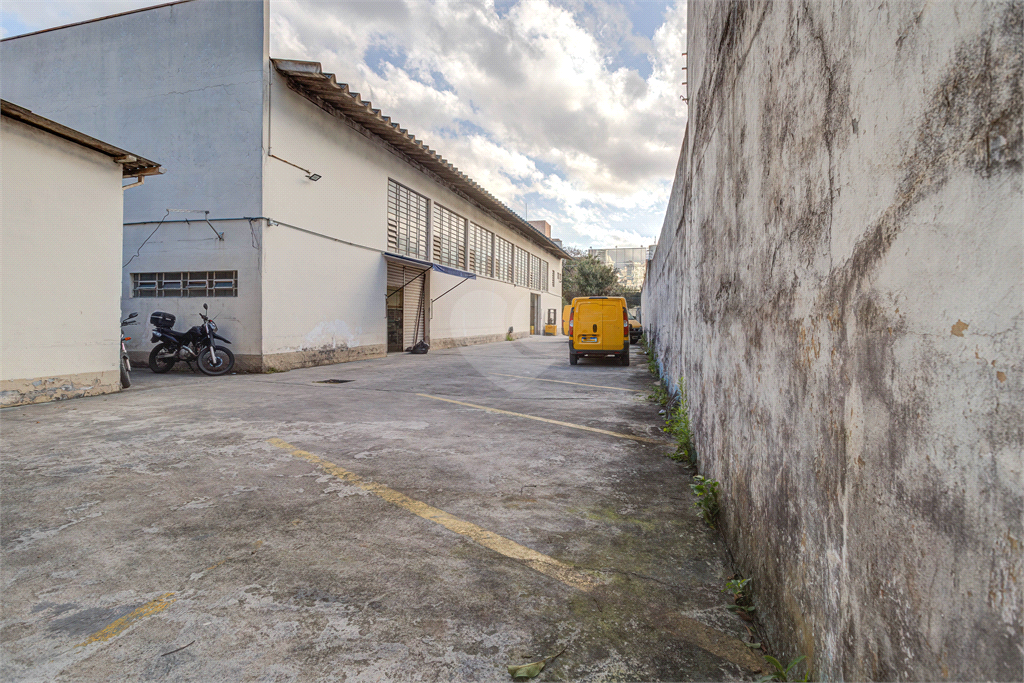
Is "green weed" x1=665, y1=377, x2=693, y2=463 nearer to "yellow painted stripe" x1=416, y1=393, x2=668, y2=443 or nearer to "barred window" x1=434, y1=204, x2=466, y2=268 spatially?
"yellow painted stripe" x1=416, y1=393, x2=668, y2=443

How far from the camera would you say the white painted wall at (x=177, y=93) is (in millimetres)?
11844

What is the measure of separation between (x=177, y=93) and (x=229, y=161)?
7.99 ft

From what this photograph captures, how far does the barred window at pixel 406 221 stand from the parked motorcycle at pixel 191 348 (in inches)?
288

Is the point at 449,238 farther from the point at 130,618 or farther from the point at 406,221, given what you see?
the point at 130,618

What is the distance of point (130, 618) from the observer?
2256 mm

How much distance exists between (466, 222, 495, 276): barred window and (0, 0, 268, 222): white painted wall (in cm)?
1281

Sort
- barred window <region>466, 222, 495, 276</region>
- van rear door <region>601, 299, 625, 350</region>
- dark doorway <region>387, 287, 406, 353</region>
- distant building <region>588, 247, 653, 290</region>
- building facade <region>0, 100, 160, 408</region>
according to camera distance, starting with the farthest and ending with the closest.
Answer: distant building <region>588, 247, 653, 290</region>
barred window <region>466, 222, 495, 276</region>
dark doorway <region>387, 287, 406, 353</region>
van rear door <region>601, 299, 625, 350</region>
building facade <region>0, 100, 160, 408</region>

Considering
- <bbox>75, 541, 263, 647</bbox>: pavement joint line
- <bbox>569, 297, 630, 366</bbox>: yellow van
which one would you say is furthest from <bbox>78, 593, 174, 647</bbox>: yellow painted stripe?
<bbox>569, 297, 630, 366</bbox>: yellow van

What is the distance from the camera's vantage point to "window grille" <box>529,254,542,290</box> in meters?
35.2

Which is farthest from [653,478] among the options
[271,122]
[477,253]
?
[477,253]

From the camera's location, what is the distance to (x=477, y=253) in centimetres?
2541

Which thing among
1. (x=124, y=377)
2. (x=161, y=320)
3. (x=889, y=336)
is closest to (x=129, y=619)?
(x=889, y=336)

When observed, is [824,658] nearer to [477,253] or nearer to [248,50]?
[248,50]

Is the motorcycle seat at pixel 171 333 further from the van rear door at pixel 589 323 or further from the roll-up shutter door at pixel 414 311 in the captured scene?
the van rear door at pixel 589 323
